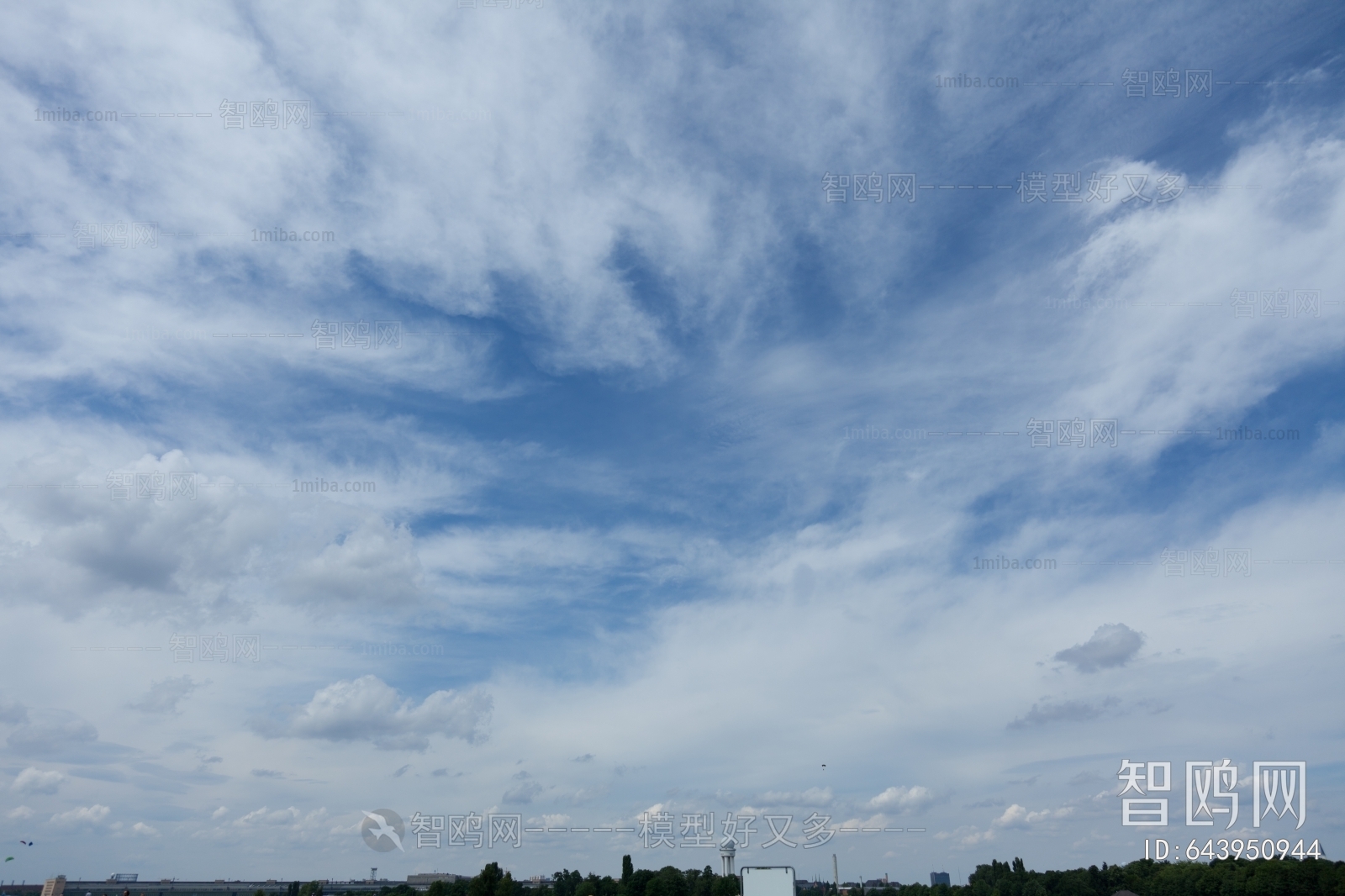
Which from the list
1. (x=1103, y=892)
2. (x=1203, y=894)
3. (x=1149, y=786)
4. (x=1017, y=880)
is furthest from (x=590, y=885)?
(x=1149, y=786)

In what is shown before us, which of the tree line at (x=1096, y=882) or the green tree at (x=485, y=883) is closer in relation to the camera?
the green tree at (x=485, y=883)

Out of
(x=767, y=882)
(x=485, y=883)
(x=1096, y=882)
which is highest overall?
(x=767, y=882)

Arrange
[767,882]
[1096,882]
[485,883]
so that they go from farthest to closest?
[1096,882] → [485,883] → [767,882]

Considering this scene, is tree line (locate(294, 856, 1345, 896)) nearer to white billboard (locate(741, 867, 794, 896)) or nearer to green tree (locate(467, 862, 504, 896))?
green tree (locate(467, 862, 504, 896))

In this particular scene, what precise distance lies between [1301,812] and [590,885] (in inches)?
6151

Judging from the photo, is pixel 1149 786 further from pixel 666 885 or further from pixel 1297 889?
pixel 666 885

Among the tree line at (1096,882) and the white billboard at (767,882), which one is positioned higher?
the white billboard at (767,882)

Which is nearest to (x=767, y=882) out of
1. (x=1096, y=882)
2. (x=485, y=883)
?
(x=485, y=883)

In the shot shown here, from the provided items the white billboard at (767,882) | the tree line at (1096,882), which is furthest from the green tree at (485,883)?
the white billboard at (767,882)

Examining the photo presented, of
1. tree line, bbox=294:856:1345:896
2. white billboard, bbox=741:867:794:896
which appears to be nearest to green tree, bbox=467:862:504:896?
tree line, bbox=294:856:1345:896

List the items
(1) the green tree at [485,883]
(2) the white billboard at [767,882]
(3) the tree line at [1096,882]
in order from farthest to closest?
(3) the tree line at [1096,882] → (1) the green tree at [485,883] → (2) the white billboard at [767,882]

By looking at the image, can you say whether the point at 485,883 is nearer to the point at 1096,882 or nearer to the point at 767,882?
the point at 767,882

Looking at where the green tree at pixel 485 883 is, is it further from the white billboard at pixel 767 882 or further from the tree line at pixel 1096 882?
the white billboard at pixel 767 882

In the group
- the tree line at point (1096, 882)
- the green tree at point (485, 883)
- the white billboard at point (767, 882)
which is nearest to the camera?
the white billboard at point (767, 882)
